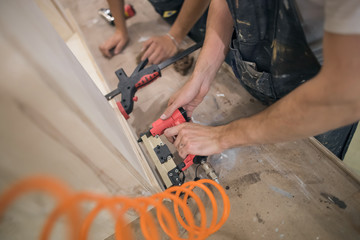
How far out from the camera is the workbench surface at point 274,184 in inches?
23.0

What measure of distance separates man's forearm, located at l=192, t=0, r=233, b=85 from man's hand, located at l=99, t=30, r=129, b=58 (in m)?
0.58

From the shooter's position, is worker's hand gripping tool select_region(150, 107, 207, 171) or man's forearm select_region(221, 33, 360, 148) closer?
man's forearm select_region(221, 33, 360, 148)

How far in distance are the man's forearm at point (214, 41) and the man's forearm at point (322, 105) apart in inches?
11.4

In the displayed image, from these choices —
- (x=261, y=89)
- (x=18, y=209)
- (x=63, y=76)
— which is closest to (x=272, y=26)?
(x=261, y=89)

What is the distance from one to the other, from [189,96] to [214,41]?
0.23 meters

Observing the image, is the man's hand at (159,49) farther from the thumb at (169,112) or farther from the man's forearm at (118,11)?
the thumb at (169,112)

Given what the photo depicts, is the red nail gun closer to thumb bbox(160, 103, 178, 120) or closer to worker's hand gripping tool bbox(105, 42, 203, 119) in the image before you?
thumb bbox(160, 103, 178, 120)

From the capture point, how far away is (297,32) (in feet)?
1.58

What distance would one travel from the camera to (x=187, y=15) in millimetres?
1002

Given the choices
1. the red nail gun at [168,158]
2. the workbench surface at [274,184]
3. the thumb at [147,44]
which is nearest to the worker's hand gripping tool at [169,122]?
the red nail gun at [168,158]

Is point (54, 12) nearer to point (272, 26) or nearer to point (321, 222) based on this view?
point (272, 26)

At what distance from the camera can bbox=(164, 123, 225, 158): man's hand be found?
636 millimetres

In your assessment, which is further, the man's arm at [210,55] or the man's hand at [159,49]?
the man's hand at [159,49]

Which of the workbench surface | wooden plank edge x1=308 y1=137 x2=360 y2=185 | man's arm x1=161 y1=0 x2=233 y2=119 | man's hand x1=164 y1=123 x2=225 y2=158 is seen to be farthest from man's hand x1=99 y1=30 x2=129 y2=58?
wooden plank edge x1=308 y1=137 x2=360 y2=185
